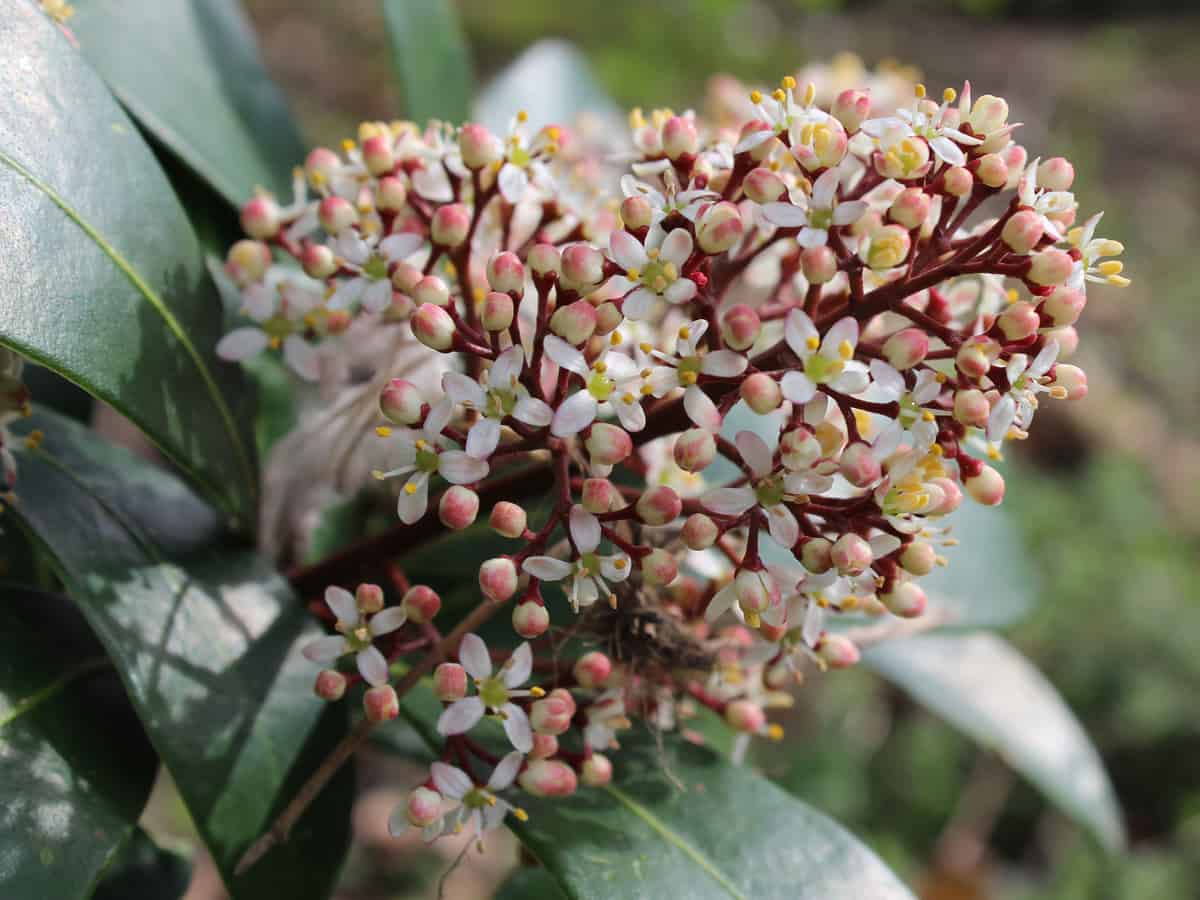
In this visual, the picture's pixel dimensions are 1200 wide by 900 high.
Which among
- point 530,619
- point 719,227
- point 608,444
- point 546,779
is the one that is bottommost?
point 546,779

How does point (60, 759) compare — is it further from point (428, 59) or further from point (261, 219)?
point (428, 59)

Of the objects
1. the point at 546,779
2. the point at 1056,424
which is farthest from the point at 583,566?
the point at 1056,424

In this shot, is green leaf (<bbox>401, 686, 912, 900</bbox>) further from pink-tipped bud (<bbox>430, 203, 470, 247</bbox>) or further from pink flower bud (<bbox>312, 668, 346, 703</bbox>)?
pink-tipped bud (<bbox>430, 203, 470, 247</bbox>)

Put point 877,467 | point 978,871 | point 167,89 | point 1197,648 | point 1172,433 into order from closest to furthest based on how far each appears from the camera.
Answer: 1. point 877,467
2. point 167,89
3. point 978,871
4. point 1197,648
5. point 1172,433

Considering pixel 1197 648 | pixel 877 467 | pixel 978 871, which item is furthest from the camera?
pixel 1197 648

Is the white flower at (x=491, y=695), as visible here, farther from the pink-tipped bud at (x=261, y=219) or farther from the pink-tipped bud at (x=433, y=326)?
the pink-tipped bud at (x=261, y=219)

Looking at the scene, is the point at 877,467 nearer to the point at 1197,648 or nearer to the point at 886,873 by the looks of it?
the point at 886,873

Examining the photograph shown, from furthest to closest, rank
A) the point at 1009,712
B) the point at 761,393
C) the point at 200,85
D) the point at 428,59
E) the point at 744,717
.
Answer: the point at 1009,712, the point at 428,59, the point at 200,85, the point at 744,717, the point at 761,393

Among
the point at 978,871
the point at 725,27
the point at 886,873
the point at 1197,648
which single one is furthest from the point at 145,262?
the point at 725,27
